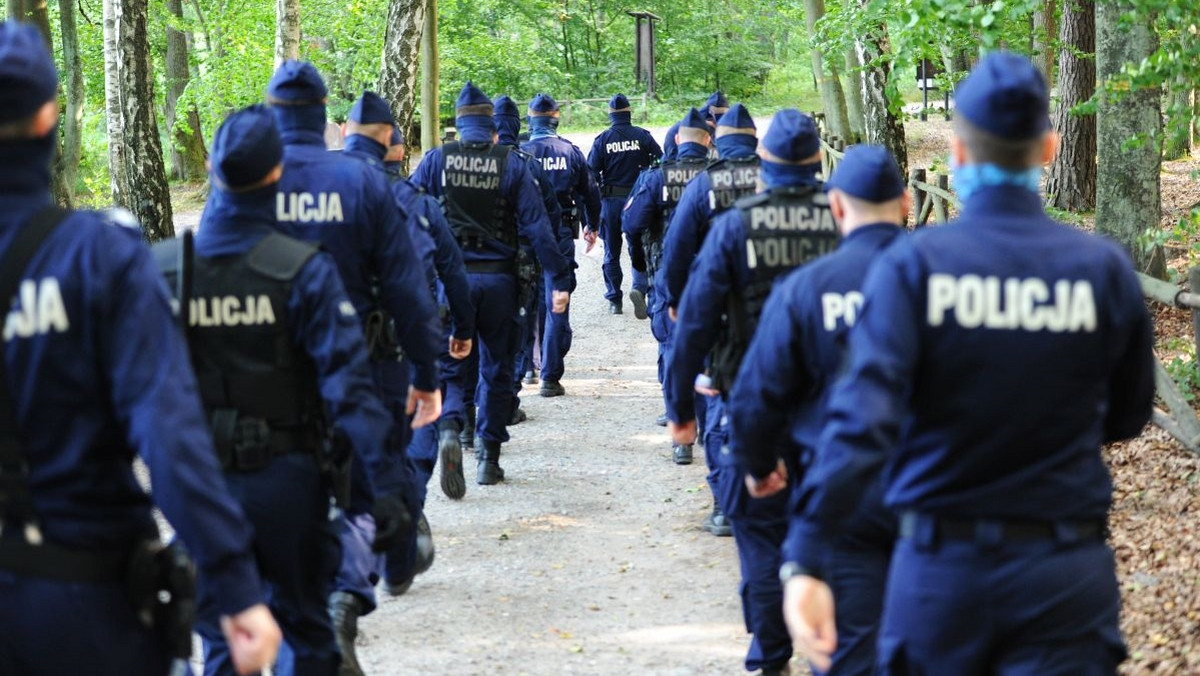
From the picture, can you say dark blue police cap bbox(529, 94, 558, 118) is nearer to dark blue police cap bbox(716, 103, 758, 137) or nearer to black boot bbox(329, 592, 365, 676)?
dark blue police cap bbox(716, 103, 758, 137)

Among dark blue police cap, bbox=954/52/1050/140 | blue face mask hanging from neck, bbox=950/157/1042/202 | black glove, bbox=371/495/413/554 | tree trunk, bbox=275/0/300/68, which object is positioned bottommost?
black glove, bbox=371/495/413/554

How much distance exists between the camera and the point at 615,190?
16906mm

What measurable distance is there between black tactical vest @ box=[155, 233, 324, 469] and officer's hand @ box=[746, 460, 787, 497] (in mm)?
1480

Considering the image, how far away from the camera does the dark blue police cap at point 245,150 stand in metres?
4.96

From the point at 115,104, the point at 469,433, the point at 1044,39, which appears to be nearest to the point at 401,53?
the point at 115,104

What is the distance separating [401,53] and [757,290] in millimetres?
13119

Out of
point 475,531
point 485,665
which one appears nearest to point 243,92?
point 475,531

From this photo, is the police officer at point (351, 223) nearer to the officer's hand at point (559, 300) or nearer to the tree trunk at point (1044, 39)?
the officer's hand at point (559, 300)

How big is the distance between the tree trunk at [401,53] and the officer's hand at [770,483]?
13.3 m

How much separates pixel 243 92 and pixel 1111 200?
1869cm

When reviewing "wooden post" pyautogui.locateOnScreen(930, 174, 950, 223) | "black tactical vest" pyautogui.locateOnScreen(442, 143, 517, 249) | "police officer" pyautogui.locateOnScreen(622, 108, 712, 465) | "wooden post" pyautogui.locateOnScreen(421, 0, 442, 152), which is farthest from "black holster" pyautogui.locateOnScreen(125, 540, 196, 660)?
"wooden post" pyautogui.locateOnScreen(421, 0, 442, 152)

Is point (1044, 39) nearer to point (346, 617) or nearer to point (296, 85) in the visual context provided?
point (296, 85)

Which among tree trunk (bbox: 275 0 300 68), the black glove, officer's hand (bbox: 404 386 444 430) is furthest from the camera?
tree trunk (bbox: 275 0 300 68)

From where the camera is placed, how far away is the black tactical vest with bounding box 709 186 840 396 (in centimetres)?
607
